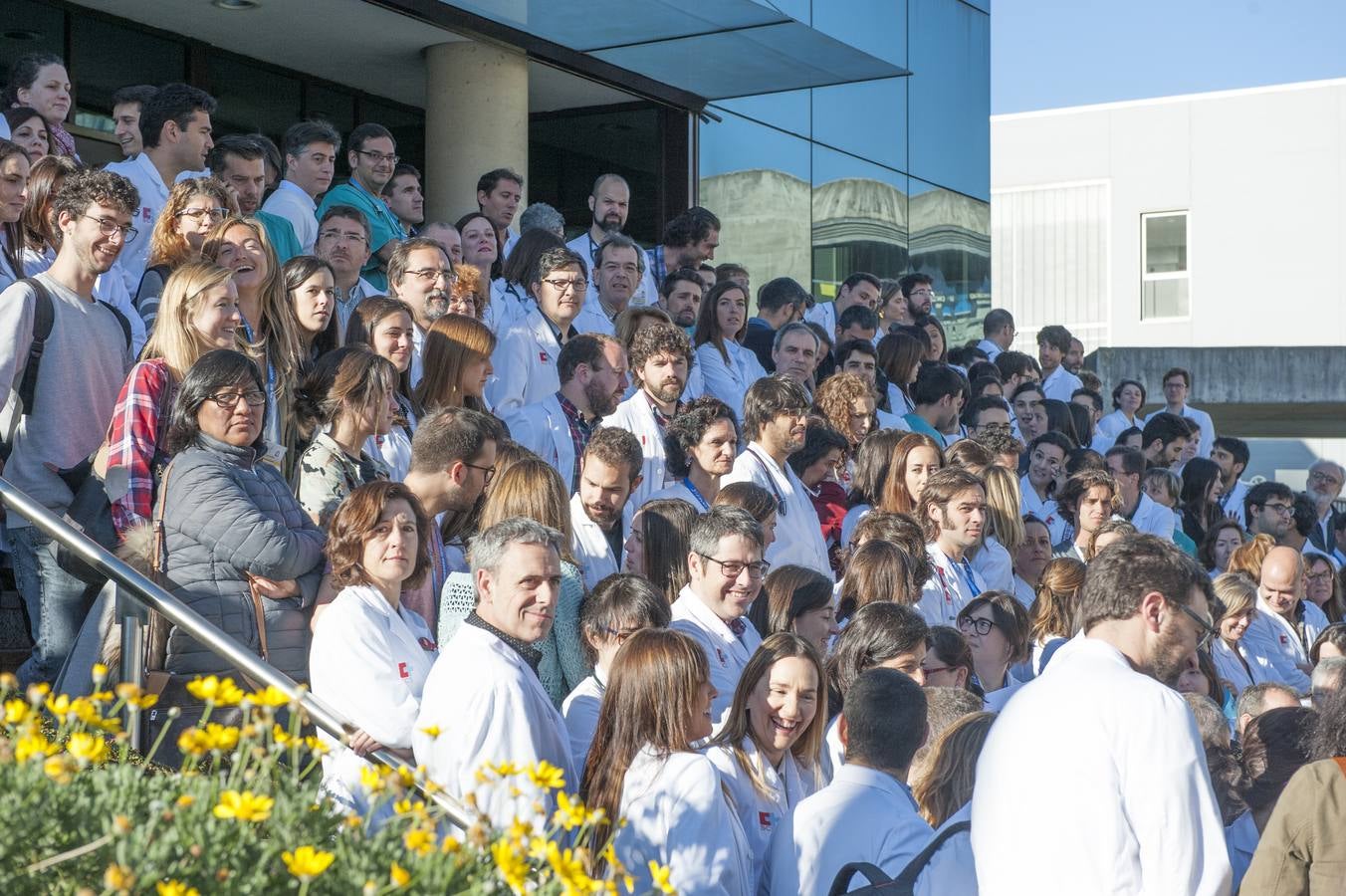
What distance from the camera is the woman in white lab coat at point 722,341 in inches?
418

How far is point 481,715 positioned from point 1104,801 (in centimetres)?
174

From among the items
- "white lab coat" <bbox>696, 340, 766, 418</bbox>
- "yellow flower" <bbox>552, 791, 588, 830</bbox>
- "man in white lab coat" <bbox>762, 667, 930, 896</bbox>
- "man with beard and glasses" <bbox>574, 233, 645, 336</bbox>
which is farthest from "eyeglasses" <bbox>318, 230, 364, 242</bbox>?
"yellow flower" <bbox>552, 791, 588, 830</bbox>

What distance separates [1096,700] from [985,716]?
3.49ft

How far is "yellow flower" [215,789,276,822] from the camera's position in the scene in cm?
243

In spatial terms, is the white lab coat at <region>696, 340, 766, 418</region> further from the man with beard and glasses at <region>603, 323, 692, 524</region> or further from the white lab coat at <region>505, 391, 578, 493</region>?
the white lab coat at <region>505, 391, 578, 493</region>

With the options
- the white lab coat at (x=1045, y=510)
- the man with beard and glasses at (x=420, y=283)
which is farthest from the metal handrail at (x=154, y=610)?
the white lab coat at (x=1045, y=510)

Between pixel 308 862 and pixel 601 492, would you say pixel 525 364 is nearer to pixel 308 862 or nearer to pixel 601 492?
pixel 601 492

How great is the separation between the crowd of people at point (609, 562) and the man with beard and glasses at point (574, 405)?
0.02 meters

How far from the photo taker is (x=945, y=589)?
8.35 metres

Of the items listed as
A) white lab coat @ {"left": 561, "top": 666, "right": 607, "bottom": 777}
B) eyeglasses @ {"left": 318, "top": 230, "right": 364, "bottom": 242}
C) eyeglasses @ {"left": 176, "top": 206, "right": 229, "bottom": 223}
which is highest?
eyeglasses @ {"left": 318, "top": 230, "right": 364, "bottom": 242}

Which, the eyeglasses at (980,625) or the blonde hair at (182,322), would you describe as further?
the eyeglasses at (980,625)

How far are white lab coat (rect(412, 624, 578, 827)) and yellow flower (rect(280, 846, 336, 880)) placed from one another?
2.04m

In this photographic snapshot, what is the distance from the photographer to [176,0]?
46.3ft

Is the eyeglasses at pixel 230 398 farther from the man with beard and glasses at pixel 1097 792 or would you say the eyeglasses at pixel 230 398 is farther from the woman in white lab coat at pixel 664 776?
the man with beard and glasses at pixel 1097 792
